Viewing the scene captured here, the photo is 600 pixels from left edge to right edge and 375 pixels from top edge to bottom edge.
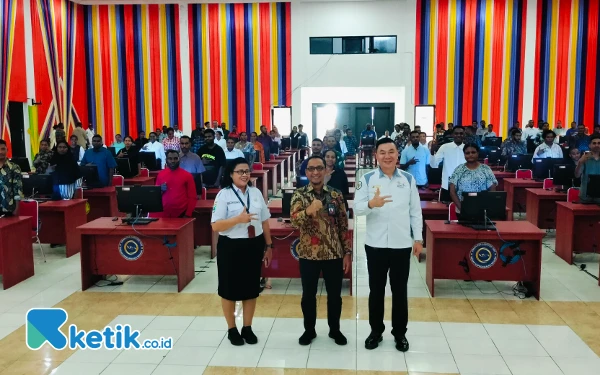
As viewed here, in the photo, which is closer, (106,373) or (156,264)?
(106,373)

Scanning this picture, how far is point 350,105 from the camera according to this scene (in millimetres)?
20188

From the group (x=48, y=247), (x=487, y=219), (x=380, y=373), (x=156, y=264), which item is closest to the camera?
(x=380, y=373)

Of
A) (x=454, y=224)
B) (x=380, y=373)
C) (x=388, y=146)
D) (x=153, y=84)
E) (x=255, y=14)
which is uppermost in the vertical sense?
(x=255, y=14)

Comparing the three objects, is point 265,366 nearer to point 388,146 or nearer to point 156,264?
point 388,146

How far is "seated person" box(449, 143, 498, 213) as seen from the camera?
5.70 meters

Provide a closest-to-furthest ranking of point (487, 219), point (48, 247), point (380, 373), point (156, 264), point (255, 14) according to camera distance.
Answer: point (380, 373) < point (487, 219) < point (156, 264) < point (48, 247) < point (255, 14)

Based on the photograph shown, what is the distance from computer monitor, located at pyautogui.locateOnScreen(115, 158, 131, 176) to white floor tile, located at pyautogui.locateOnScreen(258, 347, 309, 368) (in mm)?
6665

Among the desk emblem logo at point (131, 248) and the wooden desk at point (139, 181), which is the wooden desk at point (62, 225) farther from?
the wooden desk at point (139, 181)

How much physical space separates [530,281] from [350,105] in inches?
598

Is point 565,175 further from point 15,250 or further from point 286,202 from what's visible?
point 15,250

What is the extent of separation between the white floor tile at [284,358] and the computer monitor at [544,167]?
6017 millimetres

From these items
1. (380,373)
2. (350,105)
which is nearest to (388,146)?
(380,373)

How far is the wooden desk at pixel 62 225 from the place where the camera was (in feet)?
23.7

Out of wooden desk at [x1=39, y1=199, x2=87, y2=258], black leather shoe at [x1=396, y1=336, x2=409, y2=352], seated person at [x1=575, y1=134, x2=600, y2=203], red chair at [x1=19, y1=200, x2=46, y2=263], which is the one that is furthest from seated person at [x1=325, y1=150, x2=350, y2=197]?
wooden desk at [x1=39, y1=199, x2=87, y2=258]
